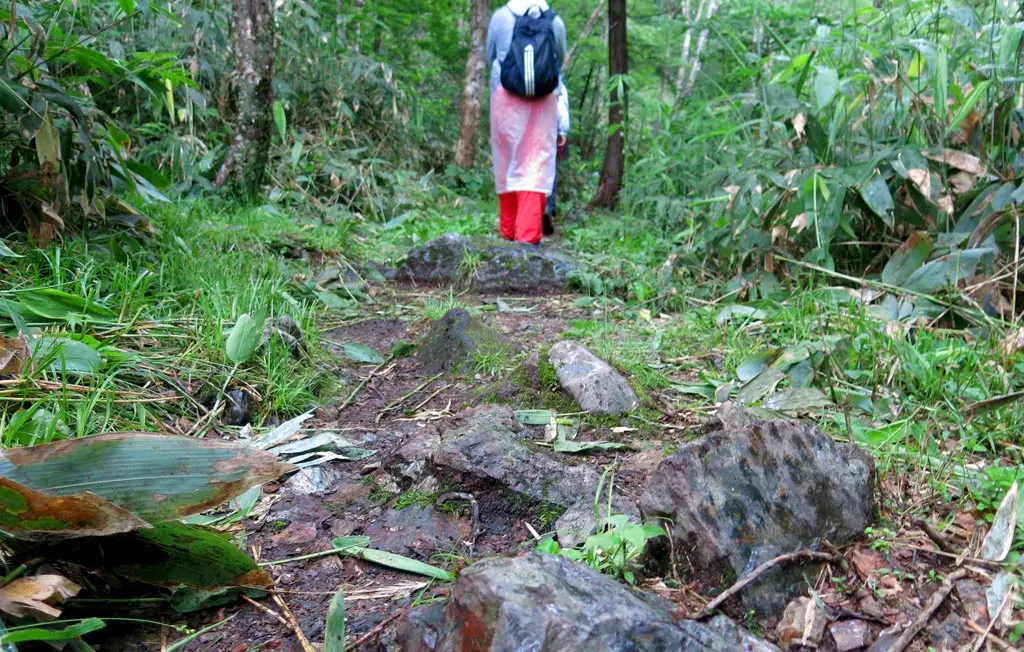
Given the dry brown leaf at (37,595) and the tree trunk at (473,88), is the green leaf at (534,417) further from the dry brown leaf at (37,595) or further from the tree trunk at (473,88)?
the tree trunk at (473,88)

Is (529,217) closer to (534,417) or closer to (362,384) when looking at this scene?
(362,384)

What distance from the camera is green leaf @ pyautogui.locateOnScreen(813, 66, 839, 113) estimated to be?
3084 millimetres

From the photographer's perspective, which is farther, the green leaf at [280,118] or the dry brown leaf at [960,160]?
the green leaf at [280,118]

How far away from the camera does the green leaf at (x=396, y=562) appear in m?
1.48

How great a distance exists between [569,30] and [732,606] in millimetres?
12288

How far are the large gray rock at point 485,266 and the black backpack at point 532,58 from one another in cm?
111

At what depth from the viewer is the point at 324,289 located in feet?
12.5

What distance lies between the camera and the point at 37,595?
3.87ft

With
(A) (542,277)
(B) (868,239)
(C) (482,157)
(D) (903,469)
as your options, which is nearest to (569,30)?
(C) (482,157)

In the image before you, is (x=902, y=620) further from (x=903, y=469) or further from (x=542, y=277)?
(x=542, y=277)

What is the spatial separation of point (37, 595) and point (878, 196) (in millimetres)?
2960

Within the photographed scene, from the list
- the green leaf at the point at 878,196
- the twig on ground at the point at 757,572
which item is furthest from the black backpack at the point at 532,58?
the twig on ground at the point at 757,572

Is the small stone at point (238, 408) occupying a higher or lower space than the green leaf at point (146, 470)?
lower

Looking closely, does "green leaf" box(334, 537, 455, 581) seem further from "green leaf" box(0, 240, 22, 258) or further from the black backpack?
the black backpack
